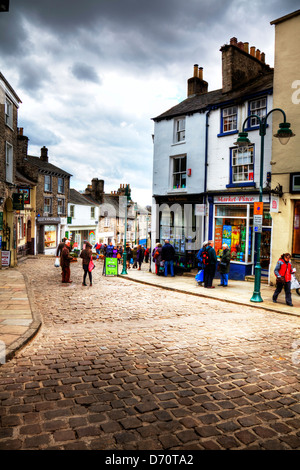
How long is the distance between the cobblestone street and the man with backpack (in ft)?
16.4

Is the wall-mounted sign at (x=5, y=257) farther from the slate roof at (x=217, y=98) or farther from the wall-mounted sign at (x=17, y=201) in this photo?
the slate roof at (x=217, y=98)

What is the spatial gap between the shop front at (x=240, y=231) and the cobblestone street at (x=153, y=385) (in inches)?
278

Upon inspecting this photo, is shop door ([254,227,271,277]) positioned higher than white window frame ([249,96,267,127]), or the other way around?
white window frame ([249,96,267,127])

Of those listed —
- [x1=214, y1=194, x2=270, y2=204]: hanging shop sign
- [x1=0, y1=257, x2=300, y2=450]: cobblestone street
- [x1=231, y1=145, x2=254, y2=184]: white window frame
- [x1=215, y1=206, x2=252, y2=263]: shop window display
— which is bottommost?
[x1=0, y1=257, x2=300, y2=450]: cobblestone street

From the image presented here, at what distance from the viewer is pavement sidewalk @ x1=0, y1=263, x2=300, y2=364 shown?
21.8ft

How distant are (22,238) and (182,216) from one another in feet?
60.9

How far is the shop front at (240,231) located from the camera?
15594mm

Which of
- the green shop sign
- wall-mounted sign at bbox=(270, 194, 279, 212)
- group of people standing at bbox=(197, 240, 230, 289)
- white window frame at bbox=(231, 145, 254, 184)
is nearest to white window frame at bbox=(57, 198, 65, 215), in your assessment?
the green shop sign

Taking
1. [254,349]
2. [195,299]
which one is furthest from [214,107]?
[254,349]

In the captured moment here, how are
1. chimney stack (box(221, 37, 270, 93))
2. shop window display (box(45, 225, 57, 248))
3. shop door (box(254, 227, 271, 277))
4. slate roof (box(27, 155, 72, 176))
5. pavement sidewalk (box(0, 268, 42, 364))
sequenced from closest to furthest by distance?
pavement sidewalk (box(0, 268, 42, 364)) < shop door (box(254, 227, 271, 277)) < chimney stack (box(221, 37, 270, 93)) < slate roof (box(27, 155, 72, 176)) < shop window display (box(45, 225, 57, 248))

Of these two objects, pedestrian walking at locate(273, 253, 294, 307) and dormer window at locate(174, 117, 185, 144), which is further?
dormer window at locate(174, 117, 185, 144)

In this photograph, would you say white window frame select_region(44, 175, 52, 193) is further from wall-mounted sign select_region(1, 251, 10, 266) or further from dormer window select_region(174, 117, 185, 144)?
dormer window select_region(174, 117, 185, 144)

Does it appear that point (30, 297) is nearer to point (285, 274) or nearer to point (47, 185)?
point (285, 274)

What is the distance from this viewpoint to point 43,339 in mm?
6891
